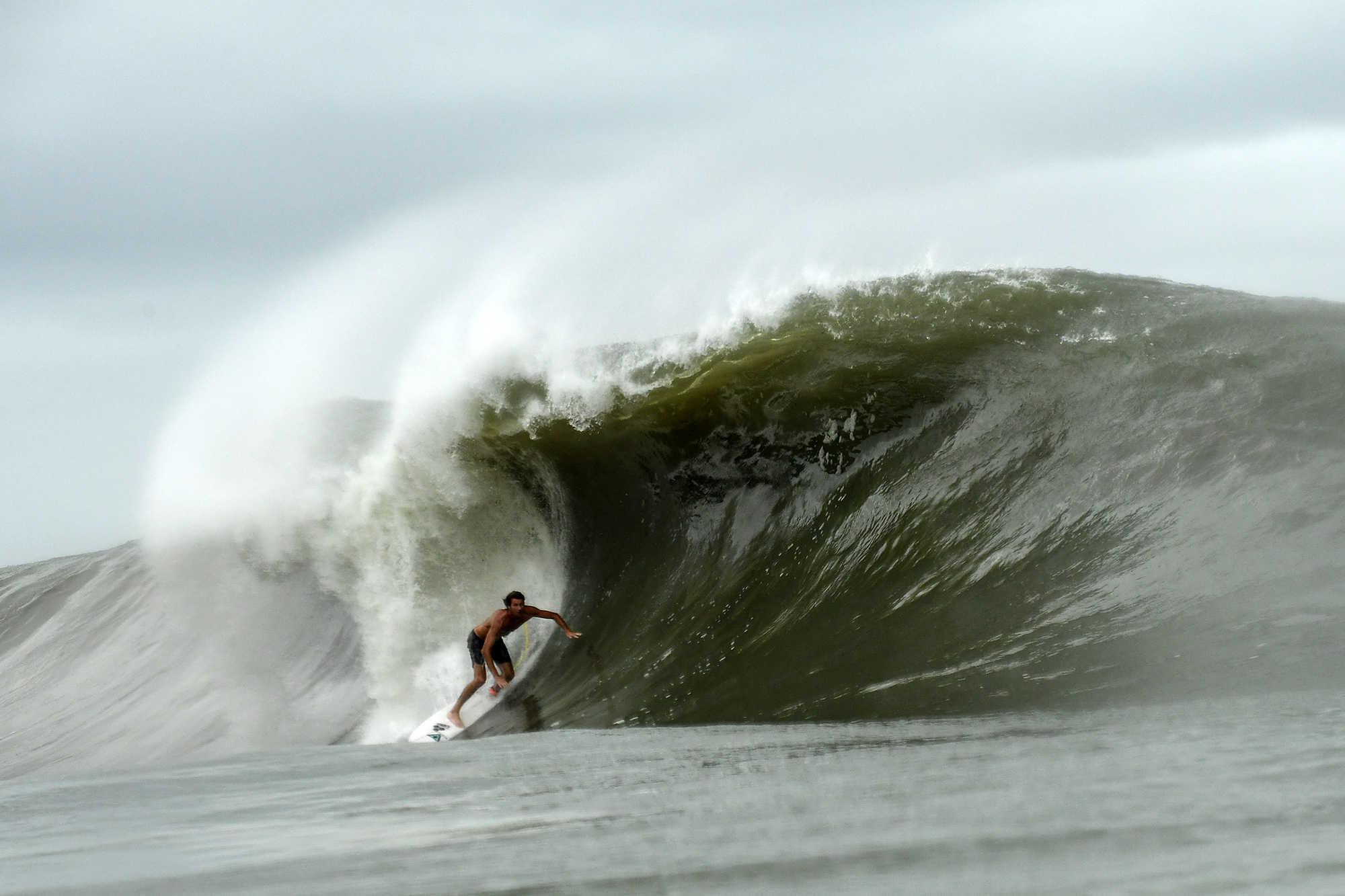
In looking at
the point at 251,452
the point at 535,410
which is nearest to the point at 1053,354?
the point at 535,410

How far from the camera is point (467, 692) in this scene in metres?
8.43

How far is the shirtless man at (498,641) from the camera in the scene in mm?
8469

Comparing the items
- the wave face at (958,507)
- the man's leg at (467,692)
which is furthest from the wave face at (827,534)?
the man's leg at (467,692)

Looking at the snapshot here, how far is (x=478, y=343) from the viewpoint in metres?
9.92

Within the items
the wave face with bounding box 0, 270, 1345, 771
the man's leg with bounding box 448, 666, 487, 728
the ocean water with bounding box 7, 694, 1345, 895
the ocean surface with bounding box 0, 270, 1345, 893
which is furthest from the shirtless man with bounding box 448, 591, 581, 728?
the ocean water with bounding box 7, 694, 1345, 895

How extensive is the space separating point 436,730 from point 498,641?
2.65 ft

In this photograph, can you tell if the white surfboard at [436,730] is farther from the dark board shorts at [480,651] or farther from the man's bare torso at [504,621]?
the man's bare torso at [504,621]

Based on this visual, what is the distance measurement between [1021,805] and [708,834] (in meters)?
0.82

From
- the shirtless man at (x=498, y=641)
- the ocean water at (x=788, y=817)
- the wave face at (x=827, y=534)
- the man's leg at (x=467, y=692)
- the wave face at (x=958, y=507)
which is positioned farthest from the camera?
the shirtless man at (x=498, y=641)

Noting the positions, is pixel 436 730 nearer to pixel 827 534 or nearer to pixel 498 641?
pixel 498 641

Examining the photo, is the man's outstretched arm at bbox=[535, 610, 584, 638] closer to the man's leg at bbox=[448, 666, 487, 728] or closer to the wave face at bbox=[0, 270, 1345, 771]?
the wave face at bbox=[0, 270, 1345, 771]

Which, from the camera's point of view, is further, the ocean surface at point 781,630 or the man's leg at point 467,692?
the man's leg at point 467,692

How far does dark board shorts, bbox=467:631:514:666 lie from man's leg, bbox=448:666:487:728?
7cm

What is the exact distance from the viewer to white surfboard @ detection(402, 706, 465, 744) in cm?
814
